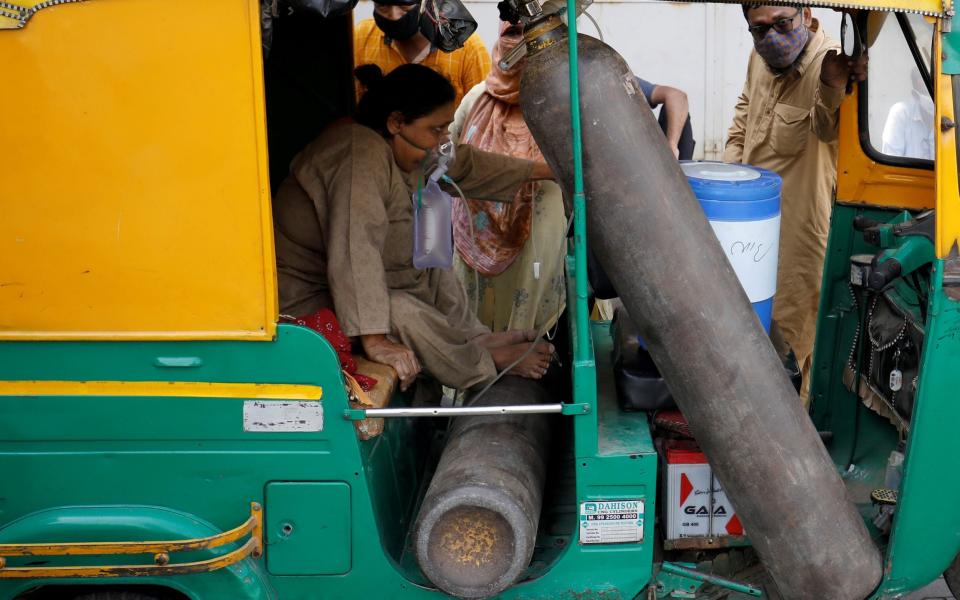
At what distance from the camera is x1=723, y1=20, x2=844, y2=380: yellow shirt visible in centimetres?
462

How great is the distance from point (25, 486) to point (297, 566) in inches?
28.6

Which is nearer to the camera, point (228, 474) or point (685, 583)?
A: point (228, 474)

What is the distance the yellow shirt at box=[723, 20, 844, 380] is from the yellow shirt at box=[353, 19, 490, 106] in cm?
150

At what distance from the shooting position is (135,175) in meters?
2.46

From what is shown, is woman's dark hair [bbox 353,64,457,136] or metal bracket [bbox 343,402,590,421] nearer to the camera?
metal bracket [bbox 343,402,590,421]

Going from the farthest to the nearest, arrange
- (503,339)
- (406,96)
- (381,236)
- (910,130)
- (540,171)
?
(540,171), (503,339), (910,130), (406,96), (381,236)

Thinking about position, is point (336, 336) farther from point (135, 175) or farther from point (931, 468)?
point (931, 468)

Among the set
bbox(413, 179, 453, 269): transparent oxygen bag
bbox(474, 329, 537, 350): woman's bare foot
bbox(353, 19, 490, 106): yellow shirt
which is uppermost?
bbox(353, 19, 490, 106): yellow shirt

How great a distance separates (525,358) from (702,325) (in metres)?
1.05

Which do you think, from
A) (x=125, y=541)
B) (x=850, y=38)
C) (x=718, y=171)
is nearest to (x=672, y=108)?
(x=850, y=38)

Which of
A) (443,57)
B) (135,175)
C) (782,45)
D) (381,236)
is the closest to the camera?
(135,175)

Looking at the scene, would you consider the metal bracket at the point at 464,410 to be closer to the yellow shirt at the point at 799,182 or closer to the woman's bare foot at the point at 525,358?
the woman's bare foot at the point at 525,358

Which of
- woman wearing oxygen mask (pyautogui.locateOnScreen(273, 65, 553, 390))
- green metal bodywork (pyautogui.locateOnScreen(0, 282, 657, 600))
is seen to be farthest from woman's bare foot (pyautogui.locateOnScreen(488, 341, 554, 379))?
green metal bodywork (pyautogui.locateOnScreen(0, 282, 657, 600))

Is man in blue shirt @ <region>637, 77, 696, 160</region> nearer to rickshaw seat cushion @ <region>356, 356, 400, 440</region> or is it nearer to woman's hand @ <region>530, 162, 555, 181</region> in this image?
woman's hand @ <region>530, 162, 555, 181</region>
